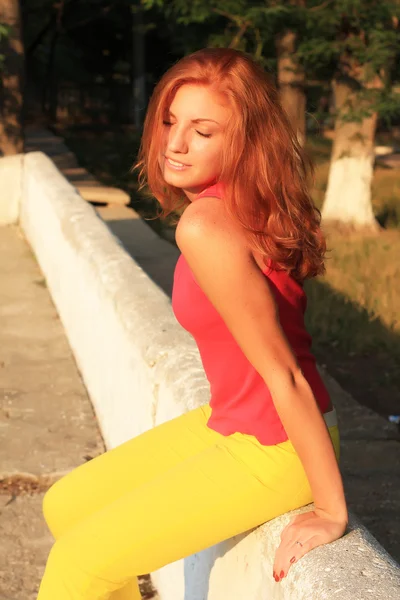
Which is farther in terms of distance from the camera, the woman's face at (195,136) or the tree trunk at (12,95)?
the tree trunk at (12,95)

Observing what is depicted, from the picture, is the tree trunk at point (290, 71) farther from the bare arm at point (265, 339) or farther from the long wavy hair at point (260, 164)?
the bare arm at point (265, 339)

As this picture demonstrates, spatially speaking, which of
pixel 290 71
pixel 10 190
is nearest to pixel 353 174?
pixel 290 71

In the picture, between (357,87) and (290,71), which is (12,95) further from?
(357,87)

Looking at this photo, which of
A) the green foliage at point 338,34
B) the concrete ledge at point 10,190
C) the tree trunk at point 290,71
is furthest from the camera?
the tree trunk at point 290,71

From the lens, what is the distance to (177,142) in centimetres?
221

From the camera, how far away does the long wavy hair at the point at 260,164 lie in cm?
209

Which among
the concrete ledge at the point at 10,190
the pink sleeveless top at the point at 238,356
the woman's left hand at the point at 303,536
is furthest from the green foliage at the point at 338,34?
the woman's left hand at the point at 303,536

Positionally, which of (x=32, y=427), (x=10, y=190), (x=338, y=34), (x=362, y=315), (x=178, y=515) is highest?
(x=178, y=515)

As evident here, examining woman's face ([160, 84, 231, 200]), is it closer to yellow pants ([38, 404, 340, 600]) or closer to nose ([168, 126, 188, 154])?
nose ([168, 126, 188, 154])

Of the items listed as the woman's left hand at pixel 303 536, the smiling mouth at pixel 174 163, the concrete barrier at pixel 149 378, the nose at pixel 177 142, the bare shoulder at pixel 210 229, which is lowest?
the concrete barrier at pixel 149 378

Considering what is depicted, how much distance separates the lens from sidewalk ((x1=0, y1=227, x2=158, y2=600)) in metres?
3.70

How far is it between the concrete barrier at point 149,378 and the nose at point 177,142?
0.85 metres

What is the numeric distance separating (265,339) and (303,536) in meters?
0.41

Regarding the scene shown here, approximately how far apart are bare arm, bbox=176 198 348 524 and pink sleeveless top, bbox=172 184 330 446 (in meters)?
0.09
